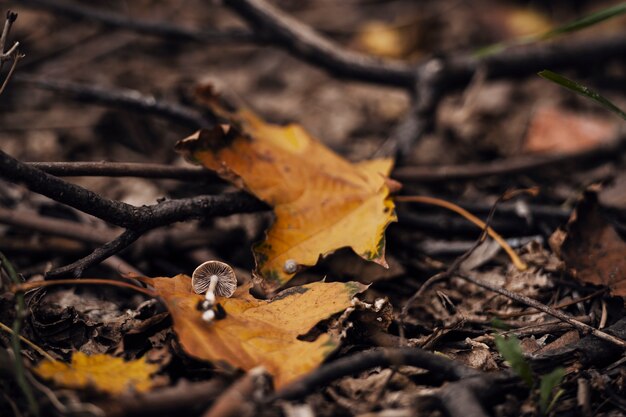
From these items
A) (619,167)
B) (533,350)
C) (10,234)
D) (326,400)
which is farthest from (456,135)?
(10,234)

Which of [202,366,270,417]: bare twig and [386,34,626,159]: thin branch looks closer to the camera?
[202,366,270,417]: bare twig

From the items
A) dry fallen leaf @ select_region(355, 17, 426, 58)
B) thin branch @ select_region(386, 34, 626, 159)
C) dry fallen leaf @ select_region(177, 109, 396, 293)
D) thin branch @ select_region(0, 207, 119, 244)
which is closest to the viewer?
dry fallen leaf @ select_region(177, 109, 396, 293)

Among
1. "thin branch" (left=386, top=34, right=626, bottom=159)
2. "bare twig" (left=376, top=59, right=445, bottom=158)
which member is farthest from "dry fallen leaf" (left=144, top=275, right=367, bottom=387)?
"thin branch" (left=386, top=34, right=626, bottom=159)

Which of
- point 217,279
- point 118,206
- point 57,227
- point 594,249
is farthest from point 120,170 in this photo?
point 594,249

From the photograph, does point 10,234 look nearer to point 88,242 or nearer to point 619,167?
point 88,242

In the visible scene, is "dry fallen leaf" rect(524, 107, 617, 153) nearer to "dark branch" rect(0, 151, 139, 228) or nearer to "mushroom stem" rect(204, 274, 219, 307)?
"mushroom stem" rect(204, 274, 219, 307)

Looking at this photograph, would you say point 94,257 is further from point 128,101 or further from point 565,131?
point 565,131

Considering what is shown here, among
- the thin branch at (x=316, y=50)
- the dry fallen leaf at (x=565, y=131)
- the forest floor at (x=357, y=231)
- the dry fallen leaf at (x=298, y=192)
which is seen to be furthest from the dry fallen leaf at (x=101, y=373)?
the dry fallen leaf at (x=565, y=131)
